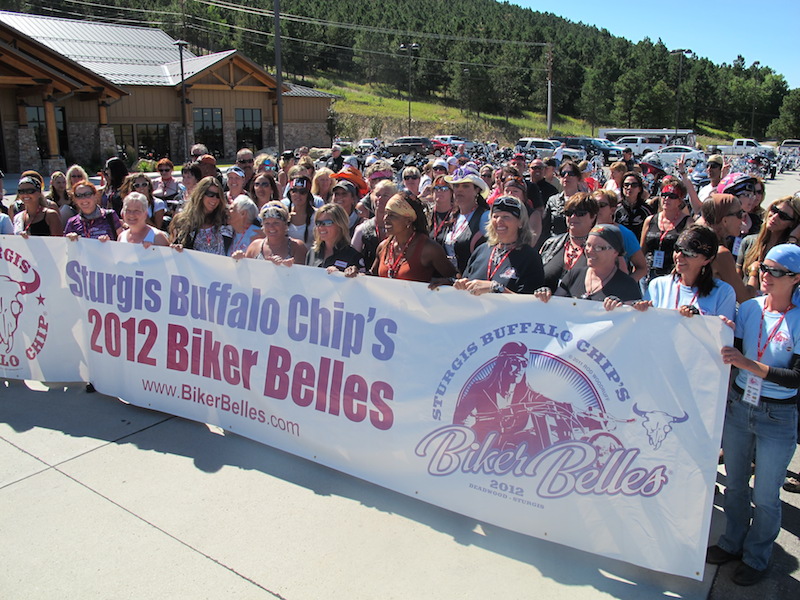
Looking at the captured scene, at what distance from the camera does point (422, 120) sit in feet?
234

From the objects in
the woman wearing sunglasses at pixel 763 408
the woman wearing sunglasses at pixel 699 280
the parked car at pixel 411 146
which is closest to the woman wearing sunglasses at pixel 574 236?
the woman wearing sunglasses at pixel 699 280

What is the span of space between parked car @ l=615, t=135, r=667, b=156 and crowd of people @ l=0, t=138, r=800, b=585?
44651 mm

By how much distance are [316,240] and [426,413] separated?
179cm

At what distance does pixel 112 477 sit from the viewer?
4.06 m

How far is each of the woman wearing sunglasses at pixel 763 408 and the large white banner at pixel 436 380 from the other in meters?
0.23

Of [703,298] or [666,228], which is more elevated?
[666,228]

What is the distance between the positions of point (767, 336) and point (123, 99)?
127ft

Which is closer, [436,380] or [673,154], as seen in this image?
[436,380]

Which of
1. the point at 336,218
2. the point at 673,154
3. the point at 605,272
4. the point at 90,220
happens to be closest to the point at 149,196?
the point at 90,220

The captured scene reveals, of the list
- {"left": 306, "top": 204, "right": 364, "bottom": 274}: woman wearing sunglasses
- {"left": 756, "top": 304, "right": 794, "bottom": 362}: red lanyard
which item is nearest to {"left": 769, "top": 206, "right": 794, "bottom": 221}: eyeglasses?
{"left": 756, "top": 304, "right": 794, "bottom": 362}: red lanyard

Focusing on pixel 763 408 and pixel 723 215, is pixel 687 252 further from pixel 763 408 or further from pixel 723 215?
pixel 723 215

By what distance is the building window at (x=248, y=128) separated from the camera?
40.7 m

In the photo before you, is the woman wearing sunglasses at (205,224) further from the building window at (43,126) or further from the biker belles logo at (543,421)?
the building window at (43,126)

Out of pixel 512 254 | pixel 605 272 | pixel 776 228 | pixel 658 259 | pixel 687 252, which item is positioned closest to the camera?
pixel 687 252
